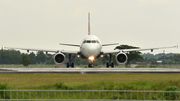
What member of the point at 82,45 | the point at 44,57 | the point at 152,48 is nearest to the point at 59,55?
the point at 82,45

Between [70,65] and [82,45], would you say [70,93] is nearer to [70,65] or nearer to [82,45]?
[82,45]

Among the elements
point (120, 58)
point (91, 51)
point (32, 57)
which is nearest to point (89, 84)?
point (91, 51)

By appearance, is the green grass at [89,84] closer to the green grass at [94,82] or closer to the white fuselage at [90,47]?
the green grass at [94,82]

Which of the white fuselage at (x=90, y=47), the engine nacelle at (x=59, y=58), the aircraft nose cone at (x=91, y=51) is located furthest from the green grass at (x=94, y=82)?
the engine nacelle at (x=59, y=58)

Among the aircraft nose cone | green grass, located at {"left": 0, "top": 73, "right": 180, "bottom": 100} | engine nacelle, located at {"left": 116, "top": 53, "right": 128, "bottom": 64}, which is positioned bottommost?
green grass, located at {"left": 0, "top": 73, "right": 180, "bottom": 100}

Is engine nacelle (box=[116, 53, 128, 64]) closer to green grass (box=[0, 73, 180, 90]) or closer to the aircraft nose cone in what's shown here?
the aircraft nose cone

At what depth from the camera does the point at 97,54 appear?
5197cm

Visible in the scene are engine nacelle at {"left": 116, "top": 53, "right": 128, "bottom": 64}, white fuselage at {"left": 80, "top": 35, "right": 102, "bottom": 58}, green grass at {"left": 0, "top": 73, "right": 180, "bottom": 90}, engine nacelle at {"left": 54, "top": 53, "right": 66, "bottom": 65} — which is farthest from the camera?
engine nacelle at {"left": 54, "top": 53, "right": 66, "bottom": 65}

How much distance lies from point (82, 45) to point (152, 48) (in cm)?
1444

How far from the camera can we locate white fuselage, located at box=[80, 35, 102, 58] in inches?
1971

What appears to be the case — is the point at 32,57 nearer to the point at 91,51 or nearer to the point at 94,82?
the point at 91,51

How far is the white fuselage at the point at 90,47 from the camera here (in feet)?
164

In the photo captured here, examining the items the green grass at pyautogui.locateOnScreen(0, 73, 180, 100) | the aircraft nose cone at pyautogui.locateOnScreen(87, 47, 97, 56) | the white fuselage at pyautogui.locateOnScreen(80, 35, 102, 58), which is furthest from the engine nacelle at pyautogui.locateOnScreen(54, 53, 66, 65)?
the green grass at pyautogui.locateOnScreen(0, 73, 180, 100)

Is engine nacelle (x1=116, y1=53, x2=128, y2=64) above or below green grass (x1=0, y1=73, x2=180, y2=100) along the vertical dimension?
above
